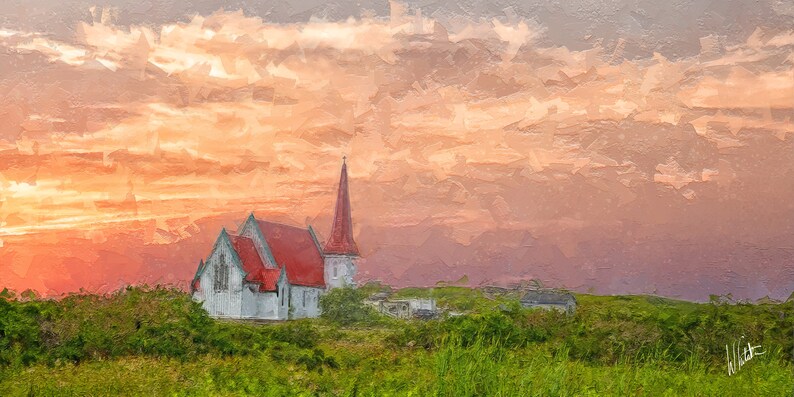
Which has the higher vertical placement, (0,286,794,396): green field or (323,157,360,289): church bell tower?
(323,157,360,289): church bell tower

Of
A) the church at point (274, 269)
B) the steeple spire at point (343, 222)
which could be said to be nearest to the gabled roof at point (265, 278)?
the church at point (274, 269)

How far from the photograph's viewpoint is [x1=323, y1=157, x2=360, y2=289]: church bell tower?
8727 millimetres

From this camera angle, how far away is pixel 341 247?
365 inches

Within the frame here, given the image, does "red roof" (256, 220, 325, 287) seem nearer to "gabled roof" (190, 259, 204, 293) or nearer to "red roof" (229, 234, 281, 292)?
"red roof" (229, 234, 281, 292)

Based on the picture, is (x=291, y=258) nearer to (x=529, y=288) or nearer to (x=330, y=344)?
(x=330, y=344)

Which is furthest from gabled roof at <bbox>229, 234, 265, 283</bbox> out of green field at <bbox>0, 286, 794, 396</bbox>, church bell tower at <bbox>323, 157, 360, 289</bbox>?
green field at <bbox>0, 286, 794, 396</bbox>

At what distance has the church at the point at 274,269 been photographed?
8.95 m

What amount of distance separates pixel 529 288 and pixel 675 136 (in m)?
1.84

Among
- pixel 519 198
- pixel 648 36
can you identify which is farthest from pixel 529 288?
pixel 648 36

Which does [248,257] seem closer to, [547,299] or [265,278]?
[265,278]

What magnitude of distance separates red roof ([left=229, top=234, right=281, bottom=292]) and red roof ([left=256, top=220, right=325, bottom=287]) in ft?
0.47

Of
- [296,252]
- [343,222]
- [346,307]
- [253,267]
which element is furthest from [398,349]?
[296,252]
